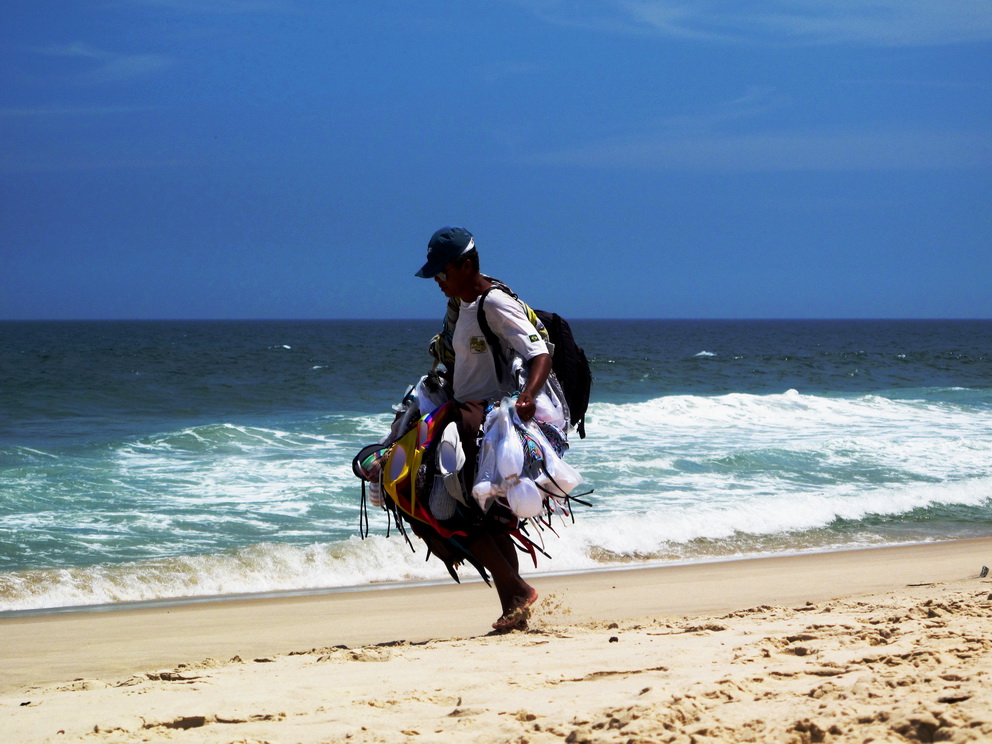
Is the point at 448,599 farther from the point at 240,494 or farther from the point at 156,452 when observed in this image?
the point at 156,452

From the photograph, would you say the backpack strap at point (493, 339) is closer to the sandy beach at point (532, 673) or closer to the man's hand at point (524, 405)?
the man's hand at point (524, 405)

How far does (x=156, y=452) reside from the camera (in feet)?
43.2

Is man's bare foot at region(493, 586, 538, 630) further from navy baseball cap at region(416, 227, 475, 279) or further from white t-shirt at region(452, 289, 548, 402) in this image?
navy baseball cap at region(416, 227, 475, 279)

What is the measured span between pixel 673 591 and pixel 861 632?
265 cm

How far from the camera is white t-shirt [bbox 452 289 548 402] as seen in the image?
4359 mm

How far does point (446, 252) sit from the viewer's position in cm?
439

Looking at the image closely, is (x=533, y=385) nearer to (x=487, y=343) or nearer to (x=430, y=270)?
(x=487, y=343)

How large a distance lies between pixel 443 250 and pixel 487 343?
444 mm

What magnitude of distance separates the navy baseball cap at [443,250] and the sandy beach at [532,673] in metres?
1.60

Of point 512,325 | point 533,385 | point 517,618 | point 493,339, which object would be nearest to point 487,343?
point 493,339

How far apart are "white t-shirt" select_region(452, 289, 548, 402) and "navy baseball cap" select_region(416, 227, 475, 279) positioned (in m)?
0.20

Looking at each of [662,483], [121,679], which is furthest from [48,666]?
[662,483]

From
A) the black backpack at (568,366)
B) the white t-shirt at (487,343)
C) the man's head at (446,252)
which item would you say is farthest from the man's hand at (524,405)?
the man's head at (446,252)

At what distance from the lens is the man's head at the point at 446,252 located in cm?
439
